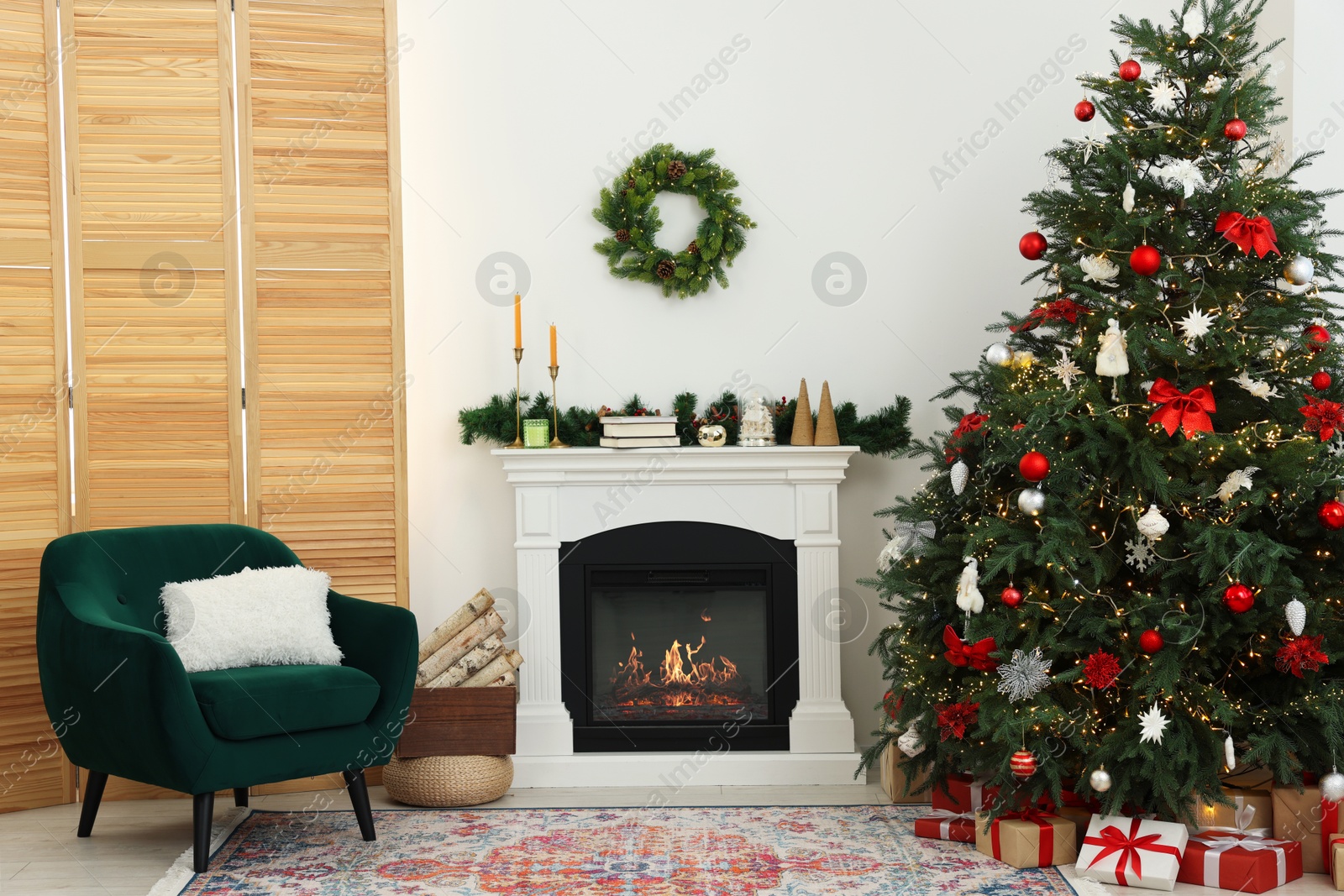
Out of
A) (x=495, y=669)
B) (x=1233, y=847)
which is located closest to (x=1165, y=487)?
(x=1233, y=847)

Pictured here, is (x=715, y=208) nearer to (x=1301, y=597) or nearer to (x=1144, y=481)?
(x=1144, y=481)

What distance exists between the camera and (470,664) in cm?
358

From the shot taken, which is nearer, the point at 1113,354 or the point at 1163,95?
the point at 1113,354

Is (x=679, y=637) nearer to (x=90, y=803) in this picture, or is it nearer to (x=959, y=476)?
(x=959, y=476)

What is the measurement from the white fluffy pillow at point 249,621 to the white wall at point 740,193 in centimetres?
85

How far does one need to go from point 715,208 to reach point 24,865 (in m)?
3.05

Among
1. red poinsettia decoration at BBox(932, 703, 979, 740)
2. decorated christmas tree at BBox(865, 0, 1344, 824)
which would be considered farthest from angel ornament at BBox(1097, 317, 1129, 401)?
red poinsettia decoration at BBox(932, 703, 979, 740)

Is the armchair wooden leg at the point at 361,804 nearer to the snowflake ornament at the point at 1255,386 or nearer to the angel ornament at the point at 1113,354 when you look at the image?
the angel ornament at the point at 1113,354

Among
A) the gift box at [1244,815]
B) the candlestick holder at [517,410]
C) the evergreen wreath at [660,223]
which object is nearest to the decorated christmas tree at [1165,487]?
the gift box at [1244,815]

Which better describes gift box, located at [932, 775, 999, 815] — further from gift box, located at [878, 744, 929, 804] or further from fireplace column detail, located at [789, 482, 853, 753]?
fireplace column detail, located at [789, 482, 853, 753]

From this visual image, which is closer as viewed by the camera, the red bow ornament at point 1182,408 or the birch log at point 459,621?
the red bow ornament at point 1182,408

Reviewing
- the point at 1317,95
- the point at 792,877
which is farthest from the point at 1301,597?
the point at 1317,95

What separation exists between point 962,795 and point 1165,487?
1134 mm

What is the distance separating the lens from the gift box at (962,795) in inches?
125
